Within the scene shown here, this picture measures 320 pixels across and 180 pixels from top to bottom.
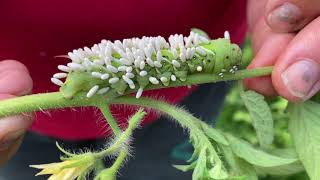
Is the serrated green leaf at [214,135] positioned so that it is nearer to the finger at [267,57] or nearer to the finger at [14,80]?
the finger at [267,57]

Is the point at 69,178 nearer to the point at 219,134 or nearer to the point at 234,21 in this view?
the point at 219,134

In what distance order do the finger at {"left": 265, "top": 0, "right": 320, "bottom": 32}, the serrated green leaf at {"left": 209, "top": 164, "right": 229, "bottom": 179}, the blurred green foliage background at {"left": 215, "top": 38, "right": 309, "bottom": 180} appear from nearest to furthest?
1. the serrated green leaf at {"left": 209, "top": 164, "right": 229, "bottom": 179}
2. the finger at {"left": 265, "top": 0, "right": 320, "bottom": 32}
3. the blurred green foliage background at {"left": 215, "top": 38, "right": 309, "bottom": 180}

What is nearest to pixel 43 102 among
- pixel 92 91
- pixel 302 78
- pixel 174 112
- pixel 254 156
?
pixel 92 91

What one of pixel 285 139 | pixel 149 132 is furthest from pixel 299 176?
pixel 149 132

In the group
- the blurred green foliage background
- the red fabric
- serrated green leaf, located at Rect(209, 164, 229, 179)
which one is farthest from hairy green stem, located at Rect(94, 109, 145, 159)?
the blurred green foliage background

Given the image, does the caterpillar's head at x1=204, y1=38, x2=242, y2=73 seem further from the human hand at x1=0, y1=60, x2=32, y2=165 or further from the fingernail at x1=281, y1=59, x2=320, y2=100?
the human hand at x1=0, y1=60, x2=32, y2=165

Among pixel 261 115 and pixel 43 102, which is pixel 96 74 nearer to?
pixel 43 102
